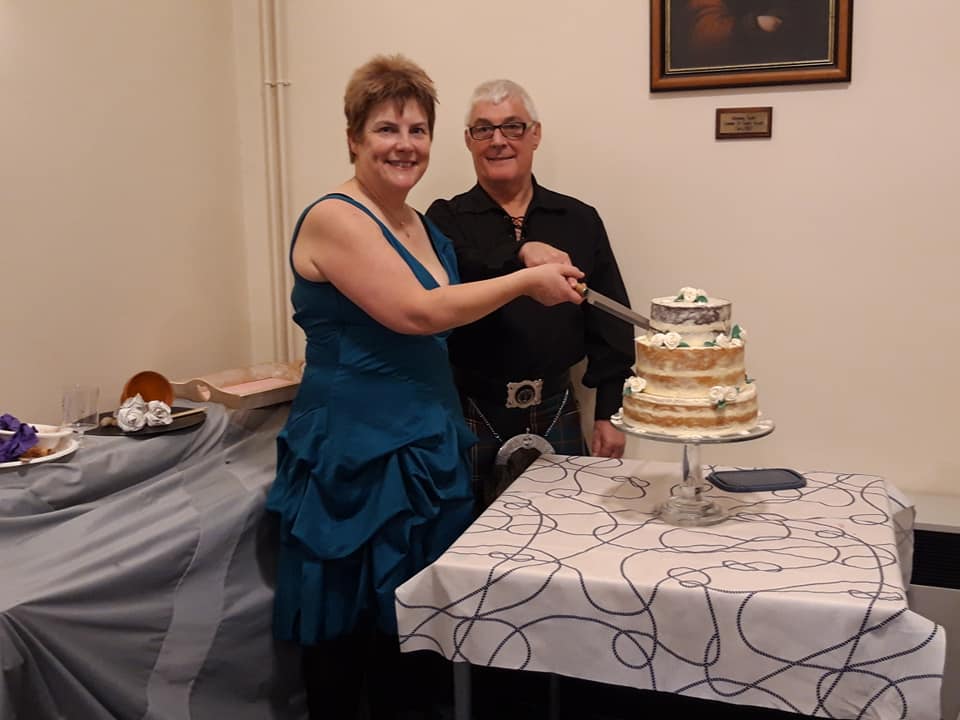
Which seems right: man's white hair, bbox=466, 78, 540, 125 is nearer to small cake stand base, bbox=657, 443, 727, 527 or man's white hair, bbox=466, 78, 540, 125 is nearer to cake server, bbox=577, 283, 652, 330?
cake server, bbox=577, 283, 652, 330

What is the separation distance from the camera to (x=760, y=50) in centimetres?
226

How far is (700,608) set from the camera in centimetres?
133

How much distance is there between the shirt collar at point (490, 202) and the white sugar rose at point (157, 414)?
84 cm

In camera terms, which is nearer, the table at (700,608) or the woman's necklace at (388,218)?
the table at (700,608)

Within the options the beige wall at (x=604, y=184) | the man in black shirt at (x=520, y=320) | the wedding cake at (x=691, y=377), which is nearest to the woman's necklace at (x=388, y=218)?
the man in black shirt at (x=520, y=320)

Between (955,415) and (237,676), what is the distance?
5.68 feet

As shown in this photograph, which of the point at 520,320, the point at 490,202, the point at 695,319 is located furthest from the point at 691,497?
the point at 490,202

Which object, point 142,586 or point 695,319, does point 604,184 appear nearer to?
point 695,319

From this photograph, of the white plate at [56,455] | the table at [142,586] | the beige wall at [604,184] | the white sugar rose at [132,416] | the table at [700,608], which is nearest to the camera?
the table at [700,608]

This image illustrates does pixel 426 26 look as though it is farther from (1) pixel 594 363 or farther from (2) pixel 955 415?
(2) pixel 955 415

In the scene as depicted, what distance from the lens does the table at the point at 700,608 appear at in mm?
1266

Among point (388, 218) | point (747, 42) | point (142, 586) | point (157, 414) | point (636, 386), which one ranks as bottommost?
point (142, 586)

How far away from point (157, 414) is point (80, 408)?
17 centimetres

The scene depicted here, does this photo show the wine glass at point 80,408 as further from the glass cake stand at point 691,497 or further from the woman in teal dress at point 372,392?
the glass cake stand at point 691,497
